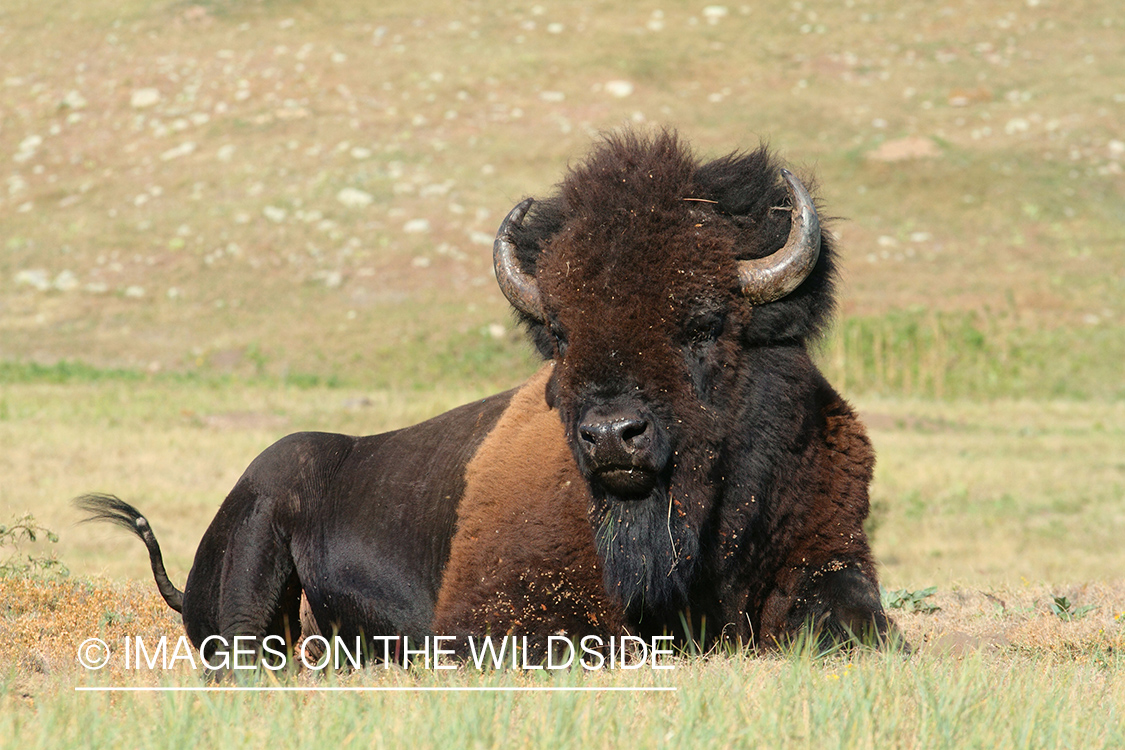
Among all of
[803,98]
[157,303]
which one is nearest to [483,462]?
[157,303]

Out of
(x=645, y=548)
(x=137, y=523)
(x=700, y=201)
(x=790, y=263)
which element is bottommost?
(x=137, y=523)

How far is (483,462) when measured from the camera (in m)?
5.63

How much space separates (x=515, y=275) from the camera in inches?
202

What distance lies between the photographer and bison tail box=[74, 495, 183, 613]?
639 centimetres

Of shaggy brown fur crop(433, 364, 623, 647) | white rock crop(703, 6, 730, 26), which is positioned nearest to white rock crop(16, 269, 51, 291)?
white rock crop(703, 6, 730, 26)

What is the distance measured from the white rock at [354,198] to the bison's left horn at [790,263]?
27795mm

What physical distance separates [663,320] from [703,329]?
0.78 feet

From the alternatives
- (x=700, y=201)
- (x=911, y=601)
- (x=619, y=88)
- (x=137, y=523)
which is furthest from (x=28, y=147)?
(x=700, y=201)

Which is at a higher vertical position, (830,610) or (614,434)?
(614,434)

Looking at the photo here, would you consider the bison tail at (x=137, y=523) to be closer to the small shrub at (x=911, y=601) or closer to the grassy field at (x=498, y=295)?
the grassy field at (x=498, y=295)

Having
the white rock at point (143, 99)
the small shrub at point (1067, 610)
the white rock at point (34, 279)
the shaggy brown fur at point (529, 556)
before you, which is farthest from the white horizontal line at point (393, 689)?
the white rock at point (143, 99)

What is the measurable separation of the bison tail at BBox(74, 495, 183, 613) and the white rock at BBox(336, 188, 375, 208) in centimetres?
2576

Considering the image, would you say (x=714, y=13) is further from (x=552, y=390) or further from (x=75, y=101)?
(x=552, y=390)

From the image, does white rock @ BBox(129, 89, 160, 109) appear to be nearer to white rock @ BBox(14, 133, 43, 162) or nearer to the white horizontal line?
white rock @ BBox(14, 133, 43, 162)
